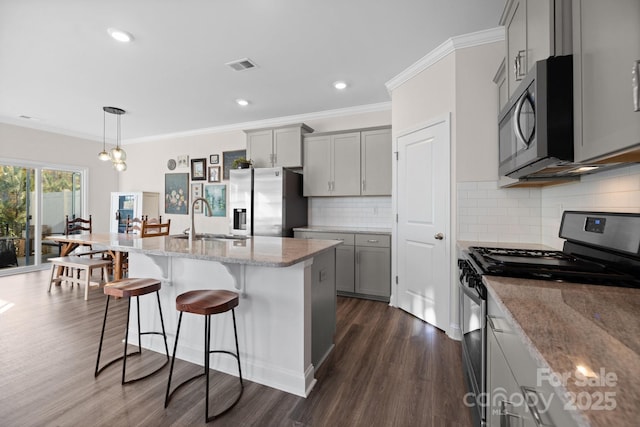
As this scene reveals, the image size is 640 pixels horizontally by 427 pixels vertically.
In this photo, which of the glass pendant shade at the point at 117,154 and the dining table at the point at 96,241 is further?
the glass pendant shade at the point at 117,154

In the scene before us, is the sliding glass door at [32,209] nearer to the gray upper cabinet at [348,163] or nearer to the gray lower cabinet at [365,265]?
the gray upper cabinet at [348,163]

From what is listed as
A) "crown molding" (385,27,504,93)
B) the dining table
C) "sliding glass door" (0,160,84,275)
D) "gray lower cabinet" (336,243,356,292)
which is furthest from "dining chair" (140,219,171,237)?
"crown molding" (385,27,504,93)

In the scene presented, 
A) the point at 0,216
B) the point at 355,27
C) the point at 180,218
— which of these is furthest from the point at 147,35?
the point at 0,216

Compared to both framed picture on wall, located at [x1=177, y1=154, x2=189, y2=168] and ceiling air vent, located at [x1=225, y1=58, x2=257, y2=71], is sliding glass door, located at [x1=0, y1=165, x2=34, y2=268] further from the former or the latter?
ceiling air vent, located at [x1=225, y1=58, x2=257, y2=71]

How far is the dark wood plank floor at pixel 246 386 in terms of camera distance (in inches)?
64.2

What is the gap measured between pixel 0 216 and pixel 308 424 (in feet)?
20.9

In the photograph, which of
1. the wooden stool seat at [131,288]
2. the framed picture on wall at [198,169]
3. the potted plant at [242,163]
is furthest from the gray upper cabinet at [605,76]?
the framed picture on wall at [198,169]

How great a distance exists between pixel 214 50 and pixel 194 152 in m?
3.28

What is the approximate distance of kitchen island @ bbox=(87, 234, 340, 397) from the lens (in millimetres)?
1847

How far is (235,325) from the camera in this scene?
192cm

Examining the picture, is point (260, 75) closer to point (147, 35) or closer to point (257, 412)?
point (147, 35)

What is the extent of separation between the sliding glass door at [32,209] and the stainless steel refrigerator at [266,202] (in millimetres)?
3854

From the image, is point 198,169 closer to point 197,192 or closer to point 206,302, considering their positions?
point 197,192

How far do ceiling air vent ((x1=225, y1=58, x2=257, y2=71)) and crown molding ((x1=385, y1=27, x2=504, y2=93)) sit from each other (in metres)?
1.70
